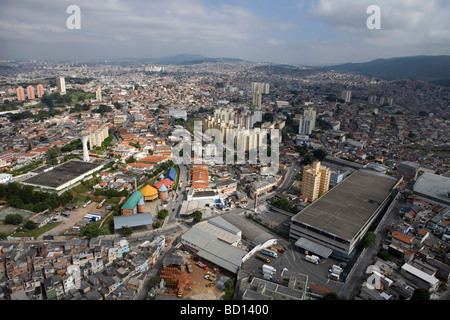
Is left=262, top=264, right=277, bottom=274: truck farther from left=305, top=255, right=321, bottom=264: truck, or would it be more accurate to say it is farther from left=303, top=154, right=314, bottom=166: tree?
left=303, top=154, right=314, bottom=166: tree

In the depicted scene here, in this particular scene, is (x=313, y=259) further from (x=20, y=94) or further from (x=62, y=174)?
(x=20, y=94)

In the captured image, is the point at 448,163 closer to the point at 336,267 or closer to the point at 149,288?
the point at 336,267

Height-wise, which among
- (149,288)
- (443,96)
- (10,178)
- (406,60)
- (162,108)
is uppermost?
(406,60)

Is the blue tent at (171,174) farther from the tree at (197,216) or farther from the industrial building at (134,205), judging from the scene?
the tree at (197,216)

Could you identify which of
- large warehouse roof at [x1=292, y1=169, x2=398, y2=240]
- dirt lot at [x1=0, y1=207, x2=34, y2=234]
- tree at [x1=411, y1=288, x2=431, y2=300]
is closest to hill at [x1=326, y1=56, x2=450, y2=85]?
large warehouse roof at [x1=292, y1=169, x2=398, y2=240]

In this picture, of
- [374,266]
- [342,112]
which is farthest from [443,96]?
[374,266]

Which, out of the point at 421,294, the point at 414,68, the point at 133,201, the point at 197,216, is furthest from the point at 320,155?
the point at 414,68

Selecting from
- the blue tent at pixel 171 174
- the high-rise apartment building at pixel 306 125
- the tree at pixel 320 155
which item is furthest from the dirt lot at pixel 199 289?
the high-rise apartment building at pixel 306 125
